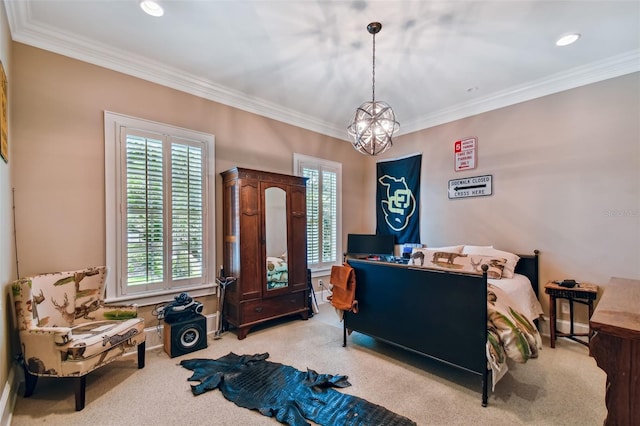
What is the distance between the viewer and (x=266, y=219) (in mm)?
3697

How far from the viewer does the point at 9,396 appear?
204cm

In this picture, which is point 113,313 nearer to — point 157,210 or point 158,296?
point 158,296

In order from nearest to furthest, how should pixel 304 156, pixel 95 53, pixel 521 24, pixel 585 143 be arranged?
pixel 521 24 → pixel 95 53 → pixel 585 143 → pixel 304 156

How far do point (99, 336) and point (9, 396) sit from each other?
594 mm

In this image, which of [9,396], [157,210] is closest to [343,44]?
[157,210]

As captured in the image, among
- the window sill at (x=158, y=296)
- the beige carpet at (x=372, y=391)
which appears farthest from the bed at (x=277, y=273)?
the beige carpet at (x=372, y=391)

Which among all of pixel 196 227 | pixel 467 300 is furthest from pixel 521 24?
pixel 196 227

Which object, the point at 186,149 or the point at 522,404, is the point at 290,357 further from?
the point at 186,149

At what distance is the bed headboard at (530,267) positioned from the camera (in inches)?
142

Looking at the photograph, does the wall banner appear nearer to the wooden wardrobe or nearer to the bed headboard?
the bed headboard

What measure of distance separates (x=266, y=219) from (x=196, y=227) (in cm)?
84

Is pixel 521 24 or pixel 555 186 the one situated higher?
pixel 521 24

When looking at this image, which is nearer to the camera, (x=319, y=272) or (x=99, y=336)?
A: (x=99, y=336)

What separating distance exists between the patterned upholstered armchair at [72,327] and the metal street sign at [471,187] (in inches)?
170
